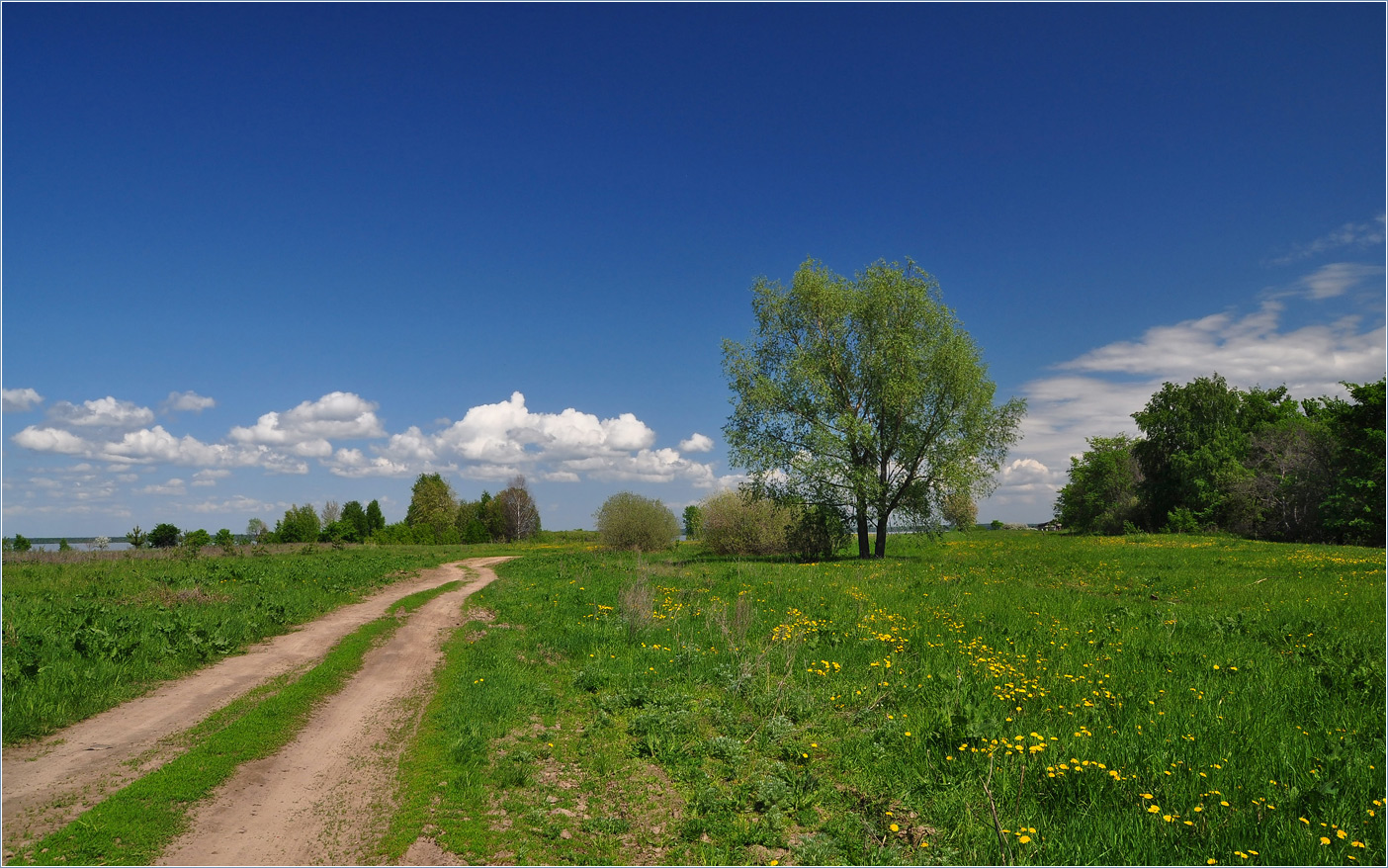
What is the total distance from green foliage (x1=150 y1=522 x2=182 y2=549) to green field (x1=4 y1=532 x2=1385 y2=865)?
39.1m

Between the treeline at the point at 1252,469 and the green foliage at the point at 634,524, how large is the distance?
137 feet

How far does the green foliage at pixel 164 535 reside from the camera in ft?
154

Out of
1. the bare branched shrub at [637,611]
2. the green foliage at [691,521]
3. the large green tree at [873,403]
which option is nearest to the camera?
the bare branched shrub at [637,611]

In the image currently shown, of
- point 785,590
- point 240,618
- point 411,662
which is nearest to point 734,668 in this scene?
point 411,662

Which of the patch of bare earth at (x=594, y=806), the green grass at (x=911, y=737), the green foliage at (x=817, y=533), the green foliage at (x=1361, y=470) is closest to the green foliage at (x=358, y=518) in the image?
the green foliage at (x=817, y=533)

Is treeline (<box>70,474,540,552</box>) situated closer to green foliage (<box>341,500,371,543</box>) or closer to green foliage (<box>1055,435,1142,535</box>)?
green foliage (<box>341,500,371,543</box>)

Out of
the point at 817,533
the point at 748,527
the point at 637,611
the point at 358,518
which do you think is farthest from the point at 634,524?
the point at 358,518

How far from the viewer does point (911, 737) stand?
294 inches

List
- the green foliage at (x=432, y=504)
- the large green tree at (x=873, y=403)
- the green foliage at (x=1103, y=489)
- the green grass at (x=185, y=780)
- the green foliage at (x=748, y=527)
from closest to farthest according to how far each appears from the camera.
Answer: the green grass at (x=185, y=780), the large green tree at (x=873, y=403), the green foliage at (x=748, y=527), the green foliage at (x=1103, y=489), the green foliage at (x=432, y=504)

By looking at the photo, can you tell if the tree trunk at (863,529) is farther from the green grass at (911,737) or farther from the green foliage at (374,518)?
the green foliage at (374,518)

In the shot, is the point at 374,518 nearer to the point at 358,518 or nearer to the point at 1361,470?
the point at 358,518

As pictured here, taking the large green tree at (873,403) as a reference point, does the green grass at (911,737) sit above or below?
below

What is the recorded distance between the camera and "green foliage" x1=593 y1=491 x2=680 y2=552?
55656 mm

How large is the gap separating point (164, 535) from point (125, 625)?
150ft
